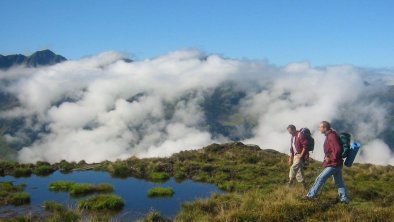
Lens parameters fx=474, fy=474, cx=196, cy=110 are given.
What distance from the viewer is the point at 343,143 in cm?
1831

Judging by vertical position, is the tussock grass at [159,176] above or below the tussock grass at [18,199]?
above

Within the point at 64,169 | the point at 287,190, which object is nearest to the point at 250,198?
the point at 287,190

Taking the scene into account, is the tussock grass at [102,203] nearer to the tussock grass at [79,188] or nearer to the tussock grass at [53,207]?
the tussock grass at [53,207]

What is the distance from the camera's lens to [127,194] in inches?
974

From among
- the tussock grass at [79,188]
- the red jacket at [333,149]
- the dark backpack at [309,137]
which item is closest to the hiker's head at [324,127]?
the red jacket at [333,149]

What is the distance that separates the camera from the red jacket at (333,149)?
59.3 feet

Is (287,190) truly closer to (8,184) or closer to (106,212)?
(106,212)

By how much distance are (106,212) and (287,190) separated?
7.87 m

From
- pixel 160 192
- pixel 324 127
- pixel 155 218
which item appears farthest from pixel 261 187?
pixel 155 218

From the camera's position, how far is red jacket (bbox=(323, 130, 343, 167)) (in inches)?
711

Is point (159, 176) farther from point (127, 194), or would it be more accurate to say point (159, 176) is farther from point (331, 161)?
point (331, 161)

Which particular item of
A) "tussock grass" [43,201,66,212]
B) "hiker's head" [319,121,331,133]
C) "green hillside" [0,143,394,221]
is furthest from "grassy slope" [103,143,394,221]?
"tussock grass" [43,201,66,212]

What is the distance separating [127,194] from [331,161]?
11.2 meters

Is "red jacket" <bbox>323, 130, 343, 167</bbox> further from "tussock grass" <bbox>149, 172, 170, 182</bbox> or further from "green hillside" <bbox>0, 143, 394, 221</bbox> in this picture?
"tussock grass" <bbox>149, 172, 170, 182</bbox>
